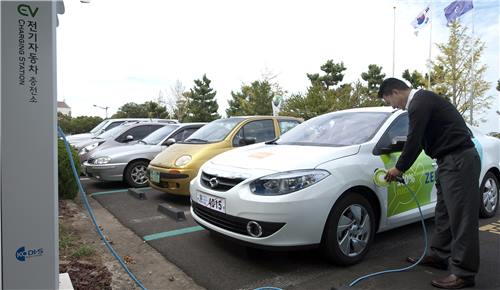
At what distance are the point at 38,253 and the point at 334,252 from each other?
230 centimetres

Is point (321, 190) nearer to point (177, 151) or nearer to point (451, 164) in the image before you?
point (451, 164)

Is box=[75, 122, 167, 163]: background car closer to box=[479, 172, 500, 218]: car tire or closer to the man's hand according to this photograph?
the man's hand

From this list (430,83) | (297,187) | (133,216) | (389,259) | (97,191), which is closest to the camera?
(297,187)

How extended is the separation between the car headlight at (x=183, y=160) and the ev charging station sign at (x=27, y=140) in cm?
375

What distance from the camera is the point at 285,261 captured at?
3541 millimetres

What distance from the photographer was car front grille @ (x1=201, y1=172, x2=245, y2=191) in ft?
11.1

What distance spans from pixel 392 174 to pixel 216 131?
3.75m

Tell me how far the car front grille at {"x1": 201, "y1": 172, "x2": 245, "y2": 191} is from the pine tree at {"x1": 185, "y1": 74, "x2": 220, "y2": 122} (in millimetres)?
34451

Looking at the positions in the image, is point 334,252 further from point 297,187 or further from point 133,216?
point 133,216

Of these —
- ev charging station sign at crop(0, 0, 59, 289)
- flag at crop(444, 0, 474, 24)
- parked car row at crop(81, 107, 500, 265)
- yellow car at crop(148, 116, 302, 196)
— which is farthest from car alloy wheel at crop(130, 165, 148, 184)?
flag at crop(444, 0, 474, 24)

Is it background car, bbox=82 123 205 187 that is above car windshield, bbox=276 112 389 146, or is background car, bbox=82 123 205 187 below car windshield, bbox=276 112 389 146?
below

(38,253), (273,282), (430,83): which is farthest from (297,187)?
(430,83)

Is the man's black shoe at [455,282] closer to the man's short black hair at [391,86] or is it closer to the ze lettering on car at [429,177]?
the ze lettering on car at [429,177]

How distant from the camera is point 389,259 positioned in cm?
358
